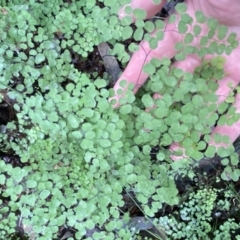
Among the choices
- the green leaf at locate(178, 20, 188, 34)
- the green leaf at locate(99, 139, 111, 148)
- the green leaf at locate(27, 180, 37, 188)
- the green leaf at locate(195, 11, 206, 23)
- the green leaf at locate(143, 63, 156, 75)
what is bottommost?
the green leaf at locate(27, 180, 37, 188)

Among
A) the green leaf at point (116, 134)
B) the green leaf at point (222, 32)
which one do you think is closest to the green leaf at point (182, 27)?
the green leaf at point (222, 32)

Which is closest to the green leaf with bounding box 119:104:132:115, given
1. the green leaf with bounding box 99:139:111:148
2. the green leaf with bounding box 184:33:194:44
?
→ the green leaf with bounding box 99:139:111:148

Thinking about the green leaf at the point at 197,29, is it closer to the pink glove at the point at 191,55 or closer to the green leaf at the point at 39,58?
the pink glove at the point at 191,55

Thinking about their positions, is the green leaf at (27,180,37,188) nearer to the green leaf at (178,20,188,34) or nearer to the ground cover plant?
the ground cover plant

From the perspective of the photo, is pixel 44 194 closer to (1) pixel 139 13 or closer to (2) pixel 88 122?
(2) pixel 88 122

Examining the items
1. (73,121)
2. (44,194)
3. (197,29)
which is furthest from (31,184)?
(197,29)

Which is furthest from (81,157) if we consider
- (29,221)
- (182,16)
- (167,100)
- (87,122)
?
(182,16)
